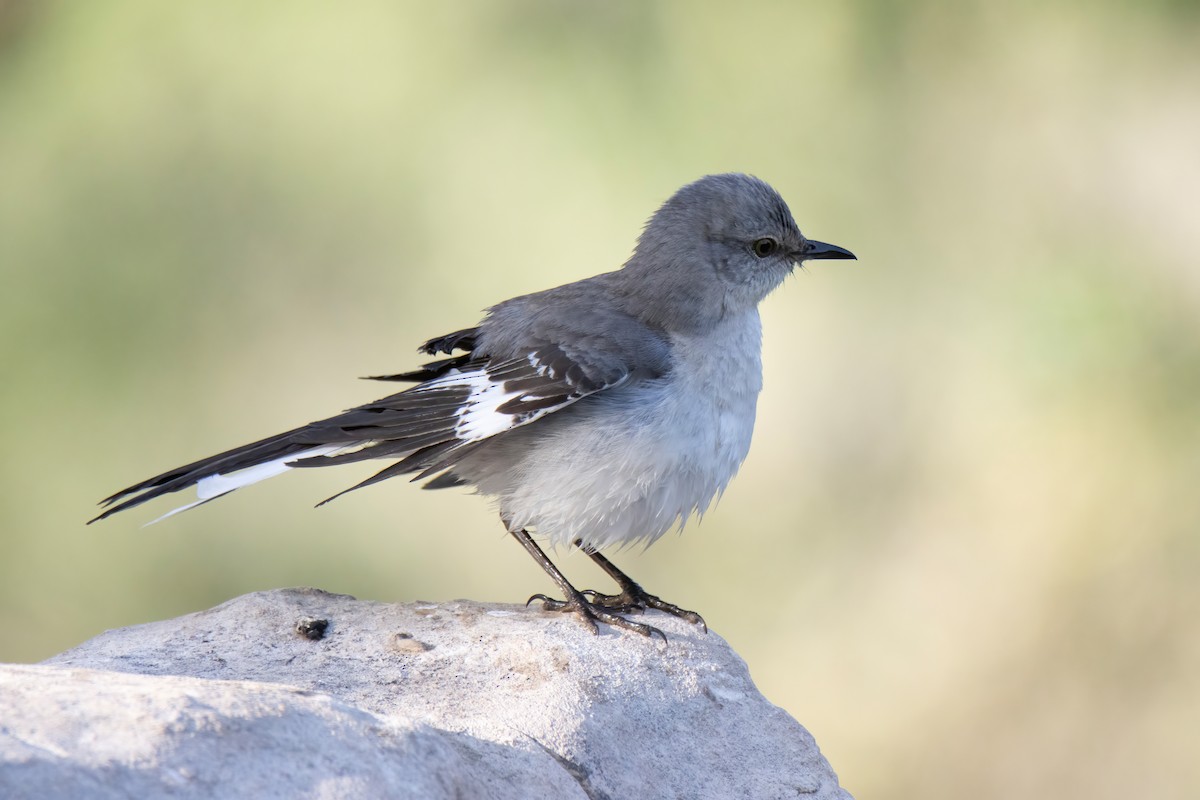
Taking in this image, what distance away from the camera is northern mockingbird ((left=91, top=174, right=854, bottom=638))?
14.6 ft

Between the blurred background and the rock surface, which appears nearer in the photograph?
the rock surface

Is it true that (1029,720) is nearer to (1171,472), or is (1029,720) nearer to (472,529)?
(1171,472)

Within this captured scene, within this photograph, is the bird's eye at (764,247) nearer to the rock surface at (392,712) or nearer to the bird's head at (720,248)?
the bird's head at (720,248)

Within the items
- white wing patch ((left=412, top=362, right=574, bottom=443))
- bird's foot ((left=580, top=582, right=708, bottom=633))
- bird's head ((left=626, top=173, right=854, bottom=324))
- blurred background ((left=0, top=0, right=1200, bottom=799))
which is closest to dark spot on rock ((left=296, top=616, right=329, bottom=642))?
white wing patch ((left=412, top=362, right=574, bottom=443))

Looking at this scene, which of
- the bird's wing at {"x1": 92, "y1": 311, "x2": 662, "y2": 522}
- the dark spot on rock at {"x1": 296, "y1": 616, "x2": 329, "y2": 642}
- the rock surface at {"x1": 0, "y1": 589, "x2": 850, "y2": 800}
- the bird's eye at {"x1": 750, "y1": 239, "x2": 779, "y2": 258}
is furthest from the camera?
the bird's eye at {"x1": 750, "y1": 239, "x2": 779, "y2": 258}

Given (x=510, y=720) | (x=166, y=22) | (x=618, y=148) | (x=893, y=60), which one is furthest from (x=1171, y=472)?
(x=166, y=22)

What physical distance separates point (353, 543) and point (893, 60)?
486 cm

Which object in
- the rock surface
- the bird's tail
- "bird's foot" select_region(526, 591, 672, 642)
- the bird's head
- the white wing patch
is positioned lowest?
the rock surface

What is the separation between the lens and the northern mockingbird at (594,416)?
445 cm

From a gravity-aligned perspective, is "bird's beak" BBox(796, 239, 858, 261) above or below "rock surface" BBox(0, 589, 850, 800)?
above

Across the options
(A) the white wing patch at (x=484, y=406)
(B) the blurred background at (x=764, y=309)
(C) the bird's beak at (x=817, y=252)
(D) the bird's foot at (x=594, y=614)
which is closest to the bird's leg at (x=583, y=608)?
(D) the bird's foot at (x=594, y=614)

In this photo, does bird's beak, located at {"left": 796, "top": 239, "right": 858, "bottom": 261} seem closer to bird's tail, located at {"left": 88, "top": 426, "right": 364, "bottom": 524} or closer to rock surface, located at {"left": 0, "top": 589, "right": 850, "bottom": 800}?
rock surface, located at {"left": 0, "top": 589, "right": 850, "bottom": 800}

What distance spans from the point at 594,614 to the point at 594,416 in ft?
2.31

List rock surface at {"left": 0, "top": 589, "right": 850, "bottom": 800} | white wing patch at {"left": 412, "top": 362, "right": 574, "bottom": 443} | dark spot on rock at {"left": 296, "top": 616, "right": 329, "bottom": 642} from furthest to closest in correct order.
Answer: white wing patch at {"left": 412, "top": 362, "right": 574, "bottom": 443} → dark spot on rock at {"left": 296, "top": 616, "right": 329, "bottom": 642} → rock surface at {"left": 0, "top": 589, "right": 850, "bottom": 800}
